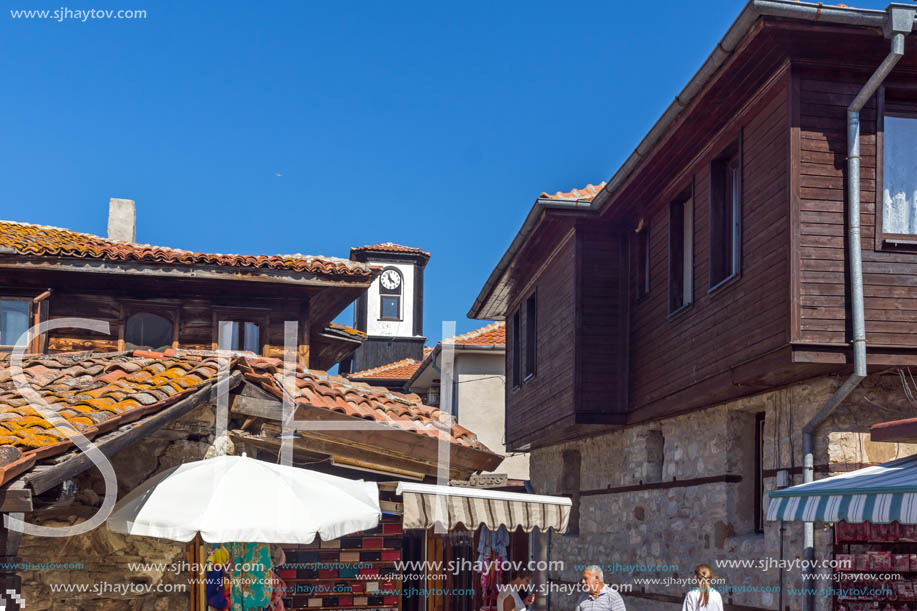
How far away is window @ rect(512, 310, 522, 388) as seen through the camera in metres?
19.0

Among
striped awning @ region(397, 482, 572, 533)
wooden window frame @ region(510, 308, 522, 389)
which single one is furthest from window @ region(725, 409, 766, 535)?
wooden window frame @ region(510, 308, 522, 389)

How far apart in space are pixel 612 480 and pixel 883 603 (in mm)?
6580

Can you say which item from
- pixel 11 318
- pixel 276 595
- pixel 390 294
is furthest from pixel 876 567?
pixel 390 294

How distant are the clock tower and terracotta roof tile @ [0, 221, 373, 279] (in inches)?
1178

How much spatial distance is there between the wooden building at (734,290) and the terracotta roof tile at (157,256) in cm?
282

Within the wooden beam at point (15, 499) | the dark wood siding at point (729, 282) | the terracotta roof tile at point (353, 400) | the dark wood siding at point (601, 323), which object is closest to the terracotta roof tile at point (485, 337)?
the dark wood siding at point (601, 323)

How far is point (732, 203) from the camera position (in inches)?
428

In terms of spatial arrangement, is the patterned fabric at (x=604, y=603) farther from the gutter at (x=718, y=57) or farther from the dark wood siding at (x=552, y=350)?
the dark wood siding at (x=552, y=350)

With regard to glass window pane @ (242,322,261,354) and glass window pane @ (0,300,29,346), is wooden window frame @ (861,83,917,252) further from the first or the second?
glass window pane @ (0,300,29,346)

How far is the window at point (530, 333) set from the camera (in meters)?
17.6

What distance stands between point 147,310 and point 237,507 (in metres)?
9.49

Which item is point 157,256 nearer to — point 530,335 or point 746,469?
point 530,335

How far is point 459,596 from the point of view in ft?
58.0

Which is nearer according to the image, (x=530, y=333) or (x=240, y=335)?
(x=240, y=335)
